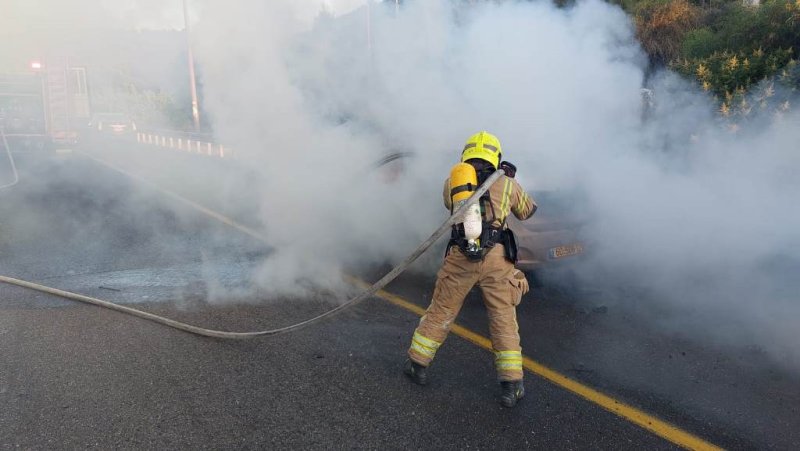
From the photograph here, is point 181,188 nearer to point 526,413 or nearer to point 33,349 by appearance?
point 33,349

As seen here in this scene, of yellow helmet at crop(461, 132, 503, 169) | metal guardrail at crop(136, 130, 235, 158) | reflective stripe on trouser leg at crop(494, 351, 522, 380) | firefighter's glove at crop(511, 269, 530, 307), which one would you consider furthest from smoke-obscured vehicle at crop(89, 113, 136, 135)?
reflective stripe on trouser leg at crop(494, 351, 522, 380)

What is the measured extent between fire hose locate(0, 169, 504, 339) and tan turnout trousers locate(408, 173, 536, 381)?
0.53ft

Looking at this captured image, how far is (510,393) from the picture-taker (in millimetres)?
3109

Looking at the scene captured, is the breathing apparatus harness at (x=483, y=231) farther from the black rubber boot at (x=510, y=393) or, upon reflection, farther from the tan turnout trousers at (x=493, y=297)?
the black rubber boot at (x=510, y=393)

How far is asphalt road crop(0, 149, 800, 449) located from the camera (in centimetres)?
284

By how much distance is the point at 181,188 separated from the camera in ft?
38.4

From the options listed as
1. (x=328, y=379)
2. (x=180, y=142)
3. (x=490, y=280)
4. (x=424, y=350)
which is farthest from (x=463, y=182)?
(x=180, y=142)

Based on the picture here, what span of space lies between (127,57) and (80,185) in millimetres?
3315

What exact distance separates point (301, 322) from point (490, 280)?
1681 mm

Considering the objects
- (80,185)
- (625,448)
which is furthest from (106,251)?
(80,185)

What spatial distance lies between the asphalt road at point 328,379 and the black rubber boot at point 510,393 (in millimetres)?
51

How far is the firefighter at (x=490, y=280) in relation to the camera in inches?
124

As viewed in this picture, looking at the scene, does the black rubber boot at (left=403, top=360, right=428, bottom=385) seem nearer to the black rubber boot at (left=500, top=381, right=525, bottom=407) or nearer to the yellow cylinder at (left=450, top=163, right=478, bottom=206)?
the black rubber boot at (left=500, top=381, right=525, bottom=407)

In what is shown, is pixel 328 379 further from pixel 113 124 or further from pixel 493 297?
pixel 113 124
